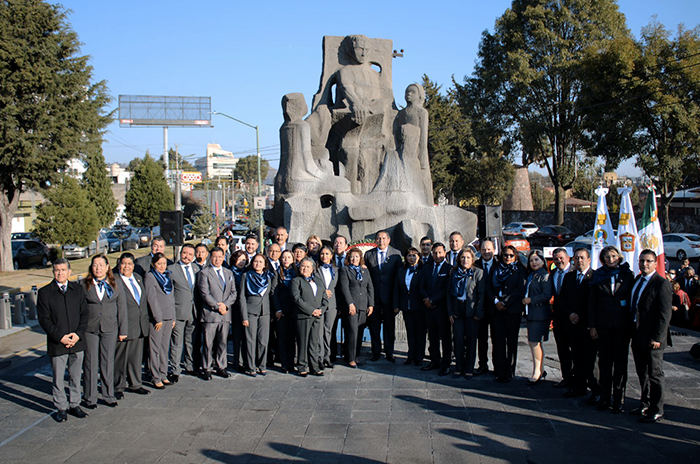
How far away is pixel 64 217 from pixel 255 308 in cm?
1784

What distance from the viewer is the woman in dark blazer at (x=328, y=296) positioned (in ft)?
26.1

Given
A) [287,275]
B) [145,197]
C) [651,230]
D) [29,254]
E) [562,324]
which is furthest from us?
[145,197]

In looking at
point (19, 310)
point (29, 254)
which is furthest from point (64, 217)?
point (19, 310)

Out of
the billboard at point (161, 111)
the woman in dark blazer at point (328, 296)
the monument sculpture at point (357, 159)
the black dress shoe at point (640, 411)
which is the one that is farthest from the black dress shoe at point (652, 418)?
the billboard at point (161, 111)

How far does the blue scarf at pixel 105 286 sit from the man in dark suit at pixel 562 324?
16.5 feet

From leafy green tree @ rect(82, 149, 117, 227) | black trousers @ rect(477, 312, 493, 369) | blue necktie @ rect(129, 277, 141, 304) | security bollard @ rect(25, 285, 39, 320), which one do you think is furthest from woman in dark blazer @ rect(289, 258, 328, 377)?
leafy green tree @ rect(82, 149, 117, 227)

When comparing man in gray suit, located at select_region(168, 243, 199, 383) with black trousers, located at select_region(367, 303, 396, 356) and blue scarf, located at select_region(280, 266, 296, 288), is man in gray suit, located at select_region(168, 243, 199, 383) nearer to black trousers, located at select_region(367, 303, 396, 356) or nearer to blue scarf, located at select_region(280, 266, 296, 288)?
blue scarf, located at select_region(280, 266, 296, 288)

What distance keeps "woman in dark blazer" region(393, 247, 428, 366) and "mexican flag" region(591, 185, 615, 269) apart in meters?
4.35

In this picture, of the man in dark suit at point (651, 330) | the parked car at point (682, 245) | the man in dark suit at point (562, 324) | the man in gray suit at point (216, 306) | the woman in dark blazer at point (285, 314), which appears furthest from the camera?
the parked car at point (682, 245)

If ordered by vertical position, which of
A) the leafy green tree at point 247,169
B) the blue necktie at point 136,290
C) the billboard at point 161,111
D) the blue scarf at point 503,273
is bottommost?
the blue necktie at point 136,290

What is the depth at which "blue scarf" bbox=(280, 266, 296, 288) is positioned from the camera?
795 cm

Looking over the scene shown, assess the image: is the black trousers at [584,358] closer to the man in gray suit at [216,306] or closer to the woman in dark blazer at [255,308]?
the woman in dark blazer at [255,308]

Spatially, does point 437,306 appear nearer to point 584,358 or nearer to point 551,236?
point 584,358

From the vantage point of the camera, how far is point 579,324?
6.77 metres
